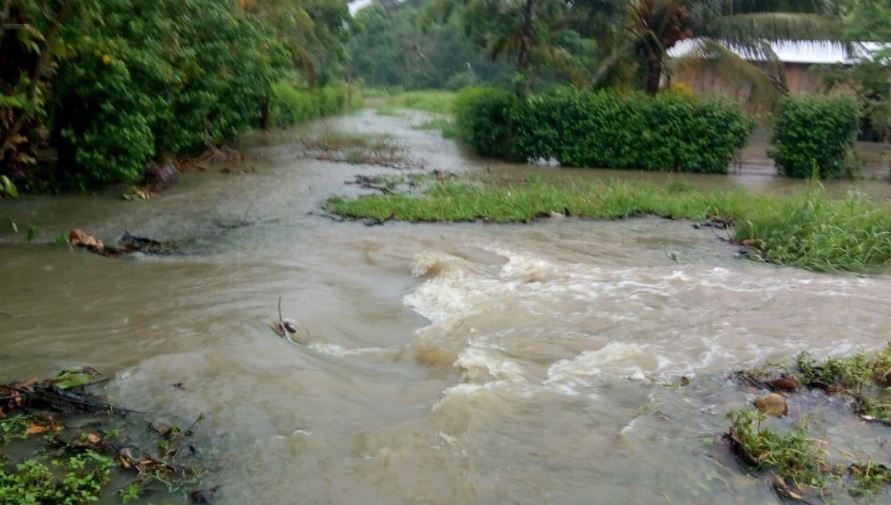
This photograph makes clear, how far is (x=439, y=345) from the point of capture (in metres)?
6.71

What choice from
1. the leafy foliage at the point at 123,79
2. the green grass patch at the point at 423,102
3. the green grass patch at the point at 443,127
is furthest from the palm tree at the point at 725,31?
the green grass patch at the point at 423,102

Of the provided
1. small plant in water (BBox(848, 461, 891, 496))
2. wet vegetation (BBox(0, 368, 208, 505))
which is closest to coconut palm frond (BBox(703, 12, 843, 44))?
small plant in water (BBox(848, 461, 891, 496))

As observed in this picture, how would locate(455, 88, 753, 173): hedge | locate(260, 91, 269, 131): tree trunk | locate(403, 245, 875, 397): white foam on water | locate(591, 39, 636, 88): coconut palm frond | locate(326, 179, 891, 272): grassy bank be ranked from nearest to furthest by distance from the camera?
locate(403, 245, 875, 397): white foam on water < locate(326, 179, 891, 272): grassy bank < locate(455, 88, 753, 173): hedge < locate(591, 39, 636, 88): coconut palm frond < locate(260, 91, 269, 131): tree trunk

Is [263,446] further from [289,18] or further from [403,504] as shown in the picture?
[289,18]

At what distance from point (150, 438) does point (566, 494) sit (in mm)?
2421

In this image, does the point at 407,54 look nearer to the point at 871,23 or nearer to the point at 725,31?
the point at 725,31

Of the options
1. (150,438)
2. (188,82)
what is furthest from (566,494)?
(188,82)

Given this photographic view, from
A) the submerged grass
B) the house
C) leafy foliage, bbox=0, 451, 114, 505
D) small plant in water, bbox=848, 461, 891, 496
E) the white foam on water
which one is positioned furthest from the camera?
the house

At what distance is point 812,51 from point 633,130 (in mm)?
9839

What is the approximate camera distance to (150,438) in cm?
479

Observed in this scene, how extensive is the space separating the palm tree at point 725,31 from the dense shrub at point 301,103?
36.6 feet

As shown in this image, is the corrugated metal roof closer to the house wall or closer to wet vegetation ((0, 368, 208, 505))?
the house wall

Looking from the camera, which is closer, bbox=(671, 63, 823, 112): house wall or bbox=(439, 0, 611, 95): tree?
bbox=(439, 0, 611, 95): tree

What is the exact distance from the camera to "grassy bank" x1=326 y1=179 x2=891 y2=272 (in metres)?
10.2
